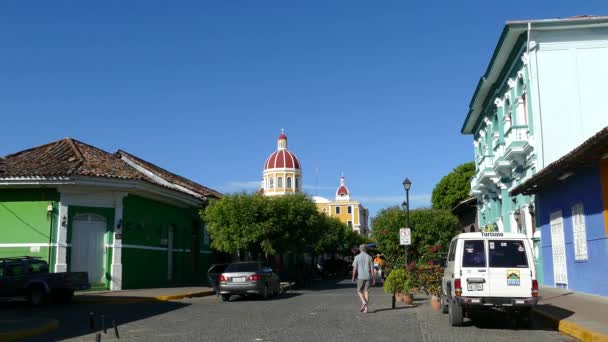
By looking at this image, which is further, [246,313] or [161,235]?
[161,235]

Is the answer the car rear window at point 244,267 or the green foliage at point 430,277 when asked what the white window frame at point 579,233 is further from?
the car rear window at point 244,267

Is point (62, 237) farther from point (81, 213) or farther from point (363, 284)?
point (363, 284)

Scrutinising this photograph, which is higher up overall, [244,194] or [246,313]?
[244,194]

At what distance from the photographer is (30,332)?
39.2 ft

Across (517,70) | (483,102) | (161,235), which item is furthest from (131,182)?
(483,102)

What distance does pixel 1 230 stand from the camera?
23.5 metres

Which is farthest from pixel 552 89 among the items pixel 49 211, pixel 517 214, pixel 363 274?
pixel 49 211

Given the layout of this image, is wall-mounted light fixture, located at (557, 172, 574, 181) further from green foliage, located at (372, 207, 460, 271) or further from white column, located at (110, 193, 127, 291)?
white column, located at (110, 193, 127, 291)

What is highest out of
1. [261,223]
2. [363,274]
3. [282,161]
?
[282,161]

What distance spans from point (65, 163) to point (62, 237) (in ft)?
10.2

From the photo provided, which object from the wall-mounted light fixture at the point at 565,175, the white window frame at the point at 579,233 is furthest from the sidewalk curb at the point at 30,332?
the wall-mounted light fixture at the point at 565,175

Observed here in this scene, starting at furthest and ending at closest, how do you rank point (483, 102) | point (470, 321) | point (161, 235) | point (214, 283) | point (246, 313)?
point (483, 102)
point (161, 235)
point (214, 283)
point (246, 313)
point (470, 321)

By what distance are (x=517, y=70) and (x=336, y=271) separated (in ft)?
114

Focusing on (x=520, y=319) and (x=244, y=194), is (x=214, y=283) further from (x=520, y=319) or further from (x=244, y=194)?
(x=520, y=319)
